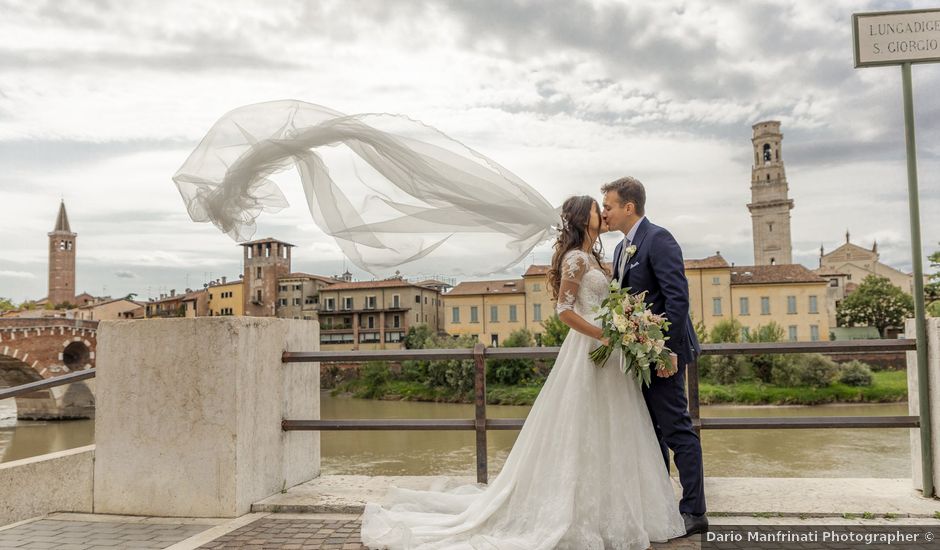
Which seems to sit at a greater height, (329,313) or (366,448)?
(329,313)

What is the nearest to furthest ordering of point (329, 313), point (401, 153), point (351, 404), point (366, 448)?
point (401, 153), point (366, 448), point (351, 404), point (329, 313)

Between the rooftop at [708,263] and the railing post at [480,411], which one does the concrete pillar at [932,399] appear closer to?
the railing post at [480,411]

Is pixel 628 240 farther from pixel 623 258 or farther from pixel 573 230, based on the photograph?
pixel 573 230

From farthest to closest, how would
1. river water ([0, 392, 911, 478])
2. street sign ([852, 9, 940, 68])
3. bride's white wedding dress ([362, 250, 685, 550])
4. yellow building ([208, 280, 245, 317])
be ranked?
yellow building ([208, 280, 245, 317])
river water ([0, 392, 911, 478])
street sign ([852, 9, 940, 68])
bride's white wedding dress ([362, 250, 685, 550])

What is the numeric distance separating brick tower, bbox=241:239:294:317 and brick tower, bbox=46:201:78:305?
49796mm

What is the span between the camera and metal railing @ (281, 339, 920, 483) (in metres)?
3.96

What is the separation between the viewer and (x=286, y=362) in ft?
14.8

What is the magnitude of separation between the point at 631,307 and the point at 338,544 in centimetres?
190

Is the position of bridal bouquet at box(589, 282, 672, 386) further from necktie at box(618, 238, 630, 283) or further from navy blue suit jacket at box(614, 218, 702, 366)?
necktie at box(618, 238, 630, 283)

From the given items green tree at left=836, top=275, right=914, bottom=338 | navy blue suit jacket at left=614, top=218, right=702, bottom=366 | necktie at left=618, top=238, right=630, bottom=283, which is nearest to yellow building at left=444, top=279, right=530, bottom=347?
green tree at left=836, top=275, right=914, bottom=338

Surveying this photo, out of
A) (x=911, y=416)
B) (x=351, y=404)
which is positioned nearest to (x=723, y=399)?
(x=351, y=404)

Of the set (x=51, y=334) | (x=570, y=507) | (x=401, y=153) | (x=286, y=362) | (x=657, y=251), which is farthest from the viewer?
(x=51, y=334)

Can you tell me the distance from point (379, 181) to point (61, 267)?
115502 mm

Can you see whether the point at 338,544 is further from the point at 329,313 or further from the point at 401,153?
the point at 329,313
